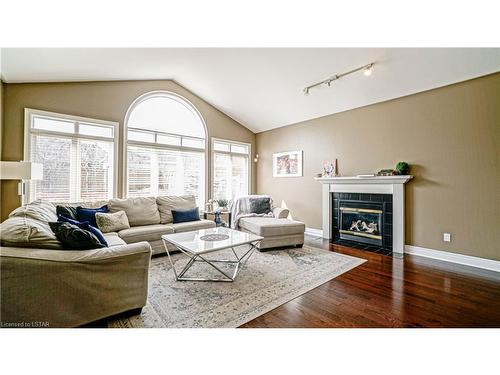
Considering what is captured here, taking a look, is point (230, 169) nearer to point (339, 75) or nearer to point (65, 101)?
point (339, 75)

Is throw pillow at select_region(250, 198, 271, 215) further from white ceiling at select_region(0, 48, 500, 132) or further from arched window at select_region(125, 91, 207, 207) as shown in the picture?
white ceiling at select_region(0, 48, 500, 132)

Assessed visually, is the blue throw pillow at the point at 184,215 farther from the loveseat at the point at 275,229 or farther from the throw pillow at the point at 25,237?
the throw pillow at the point at 25,237

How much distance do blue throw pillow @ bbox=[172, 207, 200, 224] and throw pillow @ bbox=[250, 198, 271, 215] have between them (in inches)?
50.1

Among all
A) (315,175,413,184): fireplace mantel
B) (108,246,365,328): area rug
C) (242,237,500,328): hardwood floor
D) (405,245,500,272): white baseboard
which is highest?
(315,175,413,184): fireplace mantel

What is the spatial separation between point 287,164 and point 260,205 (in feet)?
4.96

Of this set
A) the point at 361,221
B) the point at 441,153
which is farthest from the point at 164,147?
the point at 441,153

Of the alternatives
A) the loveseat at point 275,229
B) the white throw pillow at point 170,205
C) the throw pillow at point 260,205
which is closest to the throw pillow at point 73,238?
the white throw pillow at point 170,205

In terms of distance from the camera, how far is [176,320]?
190cm

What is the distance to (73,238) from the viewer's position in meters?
1.81

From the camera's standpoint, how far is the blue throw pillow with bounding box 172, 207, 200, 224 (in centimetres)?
418

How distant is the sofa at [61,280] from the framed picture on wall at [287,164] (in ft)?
14.2

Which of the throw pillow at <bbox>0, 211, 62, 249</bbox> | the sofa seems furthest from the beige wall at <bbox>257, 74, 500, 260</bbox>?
the throw pillow at <bbox>0, 211, 62, 249</bbox>
